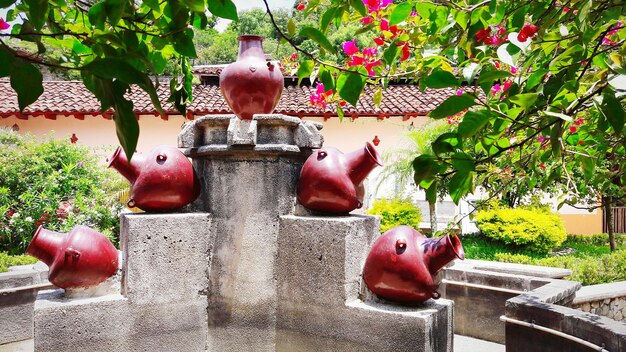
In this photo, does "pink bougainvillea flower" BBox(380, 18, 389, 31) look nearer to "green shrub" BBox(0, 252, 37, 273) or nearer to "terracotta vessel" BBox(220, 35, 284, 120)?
"terracotta vessel" BBox(220, 35, 284, 120)

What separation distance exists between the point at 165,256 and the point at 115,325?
0.49 meters

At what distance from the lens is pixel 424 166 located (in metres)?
1.40

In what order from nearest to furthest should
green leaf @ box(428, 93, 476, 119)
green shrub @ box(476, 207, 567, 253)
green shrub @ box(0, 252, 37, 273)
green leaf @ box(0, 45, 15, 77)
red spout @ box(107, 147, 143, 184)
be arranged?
green leaf @ box(0, 45, 15, 77) → green leaf @ box(428, 93, 476, 119) → red spout @ box(107, 147, 143, 184) → green shrub @ box(0, 252, 37, 273) → green shrub @ box(476, 207, 567, 253)

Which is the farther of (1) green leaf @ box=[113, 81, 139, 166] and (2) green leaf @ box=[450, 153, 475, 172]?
(2) green leaf @ box=[450, 153, 475, 172]

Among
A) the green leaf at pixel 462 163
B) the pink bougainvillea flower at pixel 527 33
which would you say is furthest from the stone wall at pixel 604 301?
the green leaf at pixel 462 163

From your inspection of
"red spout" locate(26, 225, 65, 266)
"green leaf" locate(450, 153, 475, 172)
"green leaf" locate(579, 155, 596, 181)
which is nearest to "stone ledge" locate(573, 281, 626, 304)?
"green leaf" locate(579, 155, 596, 181)

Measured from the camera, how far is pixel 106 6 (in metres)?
0.87

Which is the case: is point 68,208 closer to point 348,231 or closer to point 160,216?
point 160,216

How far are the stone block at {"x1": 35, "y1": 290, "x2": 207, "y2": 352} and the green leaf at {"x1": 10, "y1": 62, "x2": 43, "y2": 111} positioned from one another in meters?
2.70

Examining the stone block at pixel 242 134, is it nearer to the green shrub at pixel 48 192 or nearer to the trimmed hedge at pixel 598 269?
the trimmed hedge at pixel 598 269

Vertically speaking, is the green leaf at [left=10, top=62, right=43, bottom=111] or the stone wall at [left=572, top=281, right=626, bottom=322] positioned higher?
the green leaf at [left=10, top=62, right=43, bottom=111]

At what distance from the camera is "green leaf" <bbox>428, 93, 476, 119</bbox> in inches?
45.1

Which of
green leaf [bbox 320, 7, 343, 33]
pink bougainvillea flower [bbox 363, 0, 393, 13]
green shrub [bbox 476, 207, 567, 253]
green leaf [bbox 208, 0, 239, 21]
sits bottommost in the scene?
green shrub [bbox 476, 207, 567, 253]

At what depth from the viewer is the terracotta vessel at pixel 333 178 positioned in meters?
3.31
